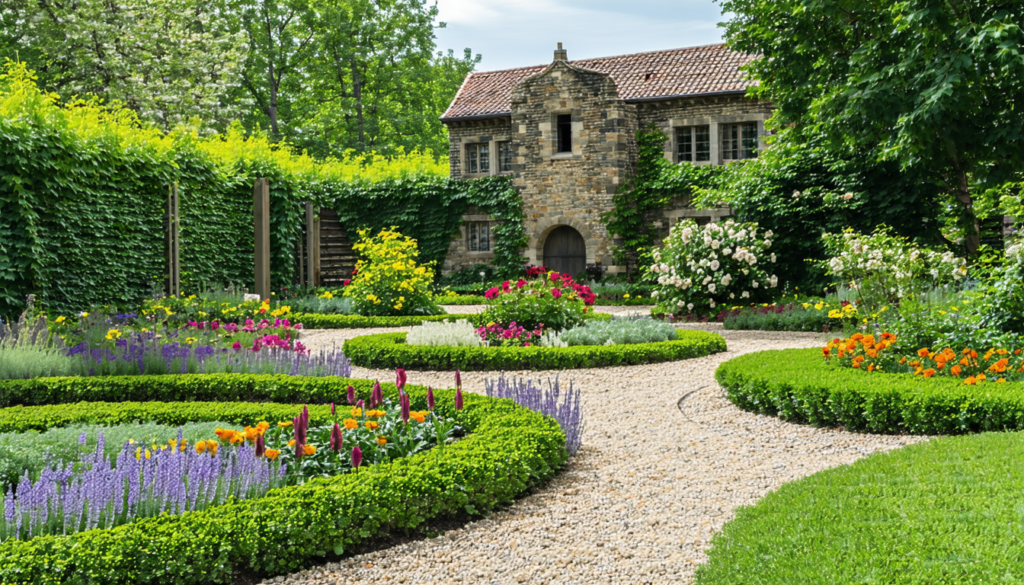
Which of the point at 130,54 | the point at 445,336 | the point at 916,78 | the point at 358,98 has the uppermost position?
the point at 358,98

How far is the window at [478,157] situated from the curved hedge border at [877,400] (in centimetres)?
1703

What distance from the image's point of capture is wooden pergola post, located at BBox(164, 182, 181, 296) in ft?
42.6

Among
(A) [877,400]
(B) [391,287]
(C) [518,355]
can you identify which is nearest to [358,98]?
(B) [391,287]

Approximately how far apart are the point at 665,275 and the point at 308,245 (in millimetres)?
8088

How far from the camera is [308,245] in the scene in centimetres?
1789

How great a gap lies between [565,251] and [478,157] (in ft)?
12.4

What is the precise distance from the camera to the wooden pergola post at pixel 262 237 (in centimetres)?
1488

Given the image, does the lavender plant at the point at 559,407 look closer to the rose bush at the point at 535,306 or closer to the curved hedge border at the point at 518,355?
the curved hedge border at the point at 518,355

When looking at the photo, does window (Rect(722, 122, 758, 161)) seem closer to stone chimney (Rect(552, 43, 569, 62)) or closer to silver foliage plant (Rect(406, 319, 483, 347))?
stone chimney (Rect(552, 43, 569, 62))

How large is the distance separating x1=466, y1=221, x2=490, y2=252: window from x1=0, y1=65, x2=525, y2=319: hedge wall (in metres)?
4.64

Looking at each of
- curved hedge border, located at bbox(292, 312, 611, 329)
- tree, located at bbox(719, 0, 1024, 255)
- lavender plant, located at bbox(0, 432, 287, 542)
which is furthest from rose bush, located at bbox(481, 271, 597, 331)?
lavender plant, located at bbox(0, 432, 287, 542)

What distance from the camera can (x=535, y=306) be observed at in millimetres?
10281

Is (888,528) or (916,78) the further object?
(916,78)

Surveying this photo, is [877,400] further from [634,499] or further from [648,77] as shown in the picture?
[648,77]
